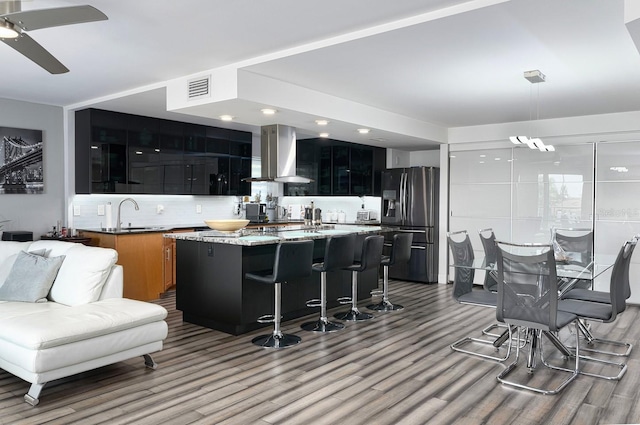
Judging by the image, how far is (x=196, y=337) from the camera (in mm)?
4613

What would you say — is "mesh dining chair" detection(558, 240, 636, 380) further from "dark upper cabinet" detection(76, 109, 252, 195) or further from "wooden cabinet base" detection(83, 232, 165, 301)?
"dark upper cabinet" detection(76, 109, 252, 195)

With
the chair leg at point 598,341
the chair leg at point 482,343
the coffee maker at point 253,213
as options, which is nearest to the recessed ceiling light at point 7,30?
the chair leg at point 482,343

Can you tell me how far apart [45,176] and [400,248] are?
4.59 m

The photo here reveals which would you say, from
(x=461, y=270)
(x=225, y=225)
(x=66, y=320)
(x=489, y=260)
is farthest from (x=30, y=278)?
(x=489, y=260)

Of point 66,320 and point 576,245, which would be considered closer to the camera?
point 66,320

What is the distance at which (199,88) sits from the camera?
15.4ft

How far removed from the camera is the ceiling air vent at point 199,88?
462cm

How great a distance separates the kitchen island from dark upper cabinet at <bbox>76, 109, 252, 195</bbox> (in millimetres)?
1862

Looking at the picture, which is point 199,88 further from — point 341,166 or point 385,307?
point 341,166

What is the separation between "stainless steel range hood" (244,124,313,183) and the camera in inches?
229

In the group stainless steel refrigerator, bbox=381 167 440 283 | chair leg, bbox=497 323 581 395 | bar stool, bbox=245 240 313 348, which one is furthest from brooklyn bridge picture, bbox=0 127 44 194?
chair leg, bbox=497 323 581 395

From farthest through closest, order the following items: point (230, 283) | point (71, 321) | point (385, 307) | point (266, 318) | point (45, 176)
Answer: point (45, 176) < point (385, 307) < point (266, 318) < point (230, 283) < point (71, 321)

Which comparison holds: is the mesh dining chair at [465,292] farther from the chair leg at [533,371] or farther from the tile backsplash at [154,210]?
the tile backsplash at [154,210]

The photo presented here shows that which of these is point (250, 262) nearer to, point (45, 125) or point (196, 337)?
point (196, 337)
